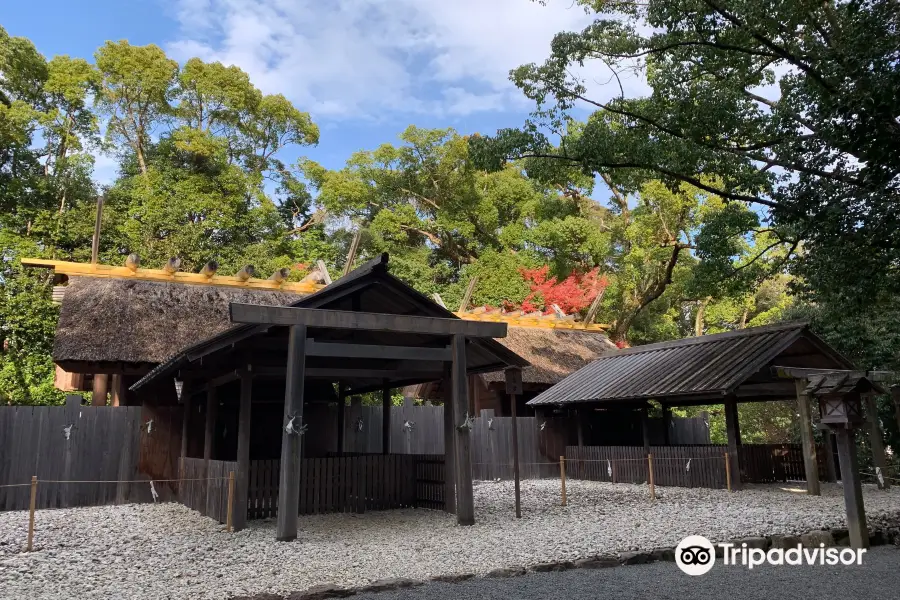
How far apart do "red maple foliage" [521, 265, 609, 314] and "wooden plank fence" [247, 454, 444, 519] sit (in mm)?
19161

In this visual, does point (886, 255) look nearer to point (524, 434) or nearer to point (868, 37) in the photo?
point (868, 37)

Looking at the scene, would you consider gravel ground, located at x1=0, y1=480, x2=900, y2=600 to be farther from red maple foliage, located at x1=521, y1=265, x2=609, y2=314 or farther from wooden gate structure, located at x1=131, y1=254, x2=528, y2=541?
red maple foliage, located at x1=521, y1=265, x2=609, y2=314

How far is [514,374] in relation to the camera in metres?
10.4

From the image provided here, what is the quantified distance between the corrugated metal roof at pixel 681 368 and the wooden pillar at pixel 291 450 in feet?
26.6

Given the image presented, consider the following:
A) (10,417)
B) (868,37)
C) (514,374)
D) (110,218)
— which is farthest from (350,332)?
(110,218)

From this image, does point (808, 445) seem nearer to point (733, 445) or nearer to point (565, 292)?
point (733, 445)

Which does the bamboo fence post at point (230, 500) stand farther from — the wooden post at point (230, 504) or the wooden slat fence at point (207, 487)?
the wooden slat fence at point (207, 487)

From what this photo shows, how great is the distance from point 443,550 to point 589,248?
80.4 feet

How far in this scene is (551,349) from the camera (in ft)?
67.9

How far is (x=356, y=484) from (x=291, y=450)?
111 inches

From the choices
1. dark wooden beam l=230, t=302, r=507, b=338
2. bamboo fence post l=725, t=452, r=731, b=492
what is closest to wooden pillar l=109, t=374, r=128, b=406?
dark wooden beam l=230, t=302, r=507, b=338

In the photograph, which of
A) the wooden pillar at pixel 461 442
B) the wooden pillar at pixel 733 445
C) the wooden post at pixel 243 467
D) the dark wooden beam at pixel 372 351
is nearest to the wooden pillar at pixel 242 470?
the wooden post at pixel 243 467

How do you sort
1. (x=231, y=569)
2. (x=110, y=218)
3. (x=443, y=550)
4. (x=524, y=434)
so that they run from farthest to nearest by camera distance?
(x=110, y=218) → (x=524, y=434) → (x=443, y=550) → (x=231, y=569)

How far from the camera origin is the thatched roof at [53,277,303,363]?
1319cm
